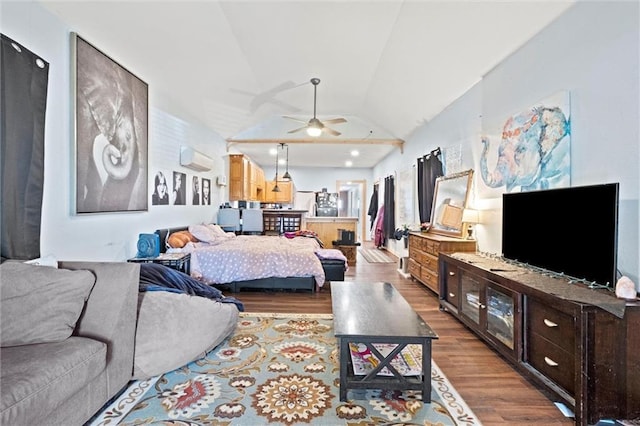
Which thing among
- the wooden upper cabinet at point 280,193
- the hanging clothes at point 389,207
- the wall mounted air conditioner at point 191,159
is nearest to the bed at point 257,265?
the wall mounted air conditioner at point 191,159

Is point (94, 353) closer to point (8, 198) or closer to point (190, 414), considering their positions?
point (190, 414)

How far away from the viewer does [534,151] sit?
2869 mm

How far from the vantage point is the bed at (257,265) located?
428 centimetres

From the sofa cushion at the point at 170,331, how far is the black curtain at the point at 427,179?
13.3 ft

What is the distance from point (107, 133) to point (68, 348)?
2.26 m

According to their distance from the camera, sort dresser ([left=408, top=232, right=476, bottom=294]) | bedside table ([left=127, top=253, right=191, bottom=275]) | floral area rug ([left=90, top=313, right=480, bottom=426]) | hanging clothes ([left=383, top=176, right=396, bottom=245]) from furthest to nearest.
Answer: hanging clothes ([left=383, top=176, right=396, bottom=245]) < dresser ([left=408, top=232, right=476, bottom=294]) < bedside table ([left=127, top=253, right=191, bottom=275]) < floral area rug ([left=90, top=313, right=480, bottom=426])

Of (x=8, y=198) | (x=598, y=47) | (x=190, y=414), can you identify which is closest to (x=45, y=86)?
(x=8, y=198)

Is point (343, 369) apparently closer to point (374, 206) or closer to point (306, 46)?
point (306, 46)

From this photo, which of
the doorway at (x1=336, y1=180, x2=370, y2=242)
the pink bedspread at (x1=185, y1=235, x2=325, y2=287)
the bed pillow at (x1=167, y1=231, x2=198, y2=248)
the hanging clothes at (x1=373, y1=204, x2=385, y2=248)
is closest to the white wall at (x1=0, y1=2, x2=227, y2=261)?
the bed pillow at (x1=167, y1=231, x2=198, y2=248)

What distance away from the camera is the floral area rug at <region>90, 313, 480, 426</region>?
1.80 m

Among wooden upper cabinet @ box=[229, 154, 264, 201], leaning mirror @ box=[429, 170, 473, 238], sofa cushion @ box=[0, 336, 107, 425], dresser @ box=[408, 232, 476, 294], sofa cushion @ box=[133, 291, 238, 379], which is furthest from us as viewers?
wooden upper cabinet @ box=[229, 154, 264, 201]

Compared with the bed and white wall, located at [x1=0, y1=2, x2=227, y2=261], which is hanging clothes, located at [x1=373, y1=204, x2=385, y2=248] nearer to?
the bed

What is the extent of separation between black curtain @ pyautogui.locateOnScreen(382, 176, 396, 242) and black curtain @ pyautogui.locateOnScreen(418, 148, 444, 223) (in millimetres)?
2313

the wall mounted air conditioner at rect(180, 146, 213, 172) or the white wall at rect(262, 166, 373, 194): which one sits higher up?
the white wall at rect(262, 166, 373, 194)
